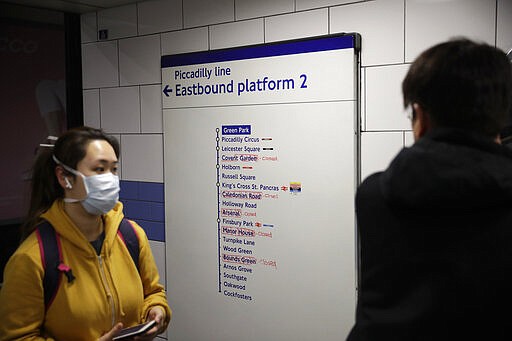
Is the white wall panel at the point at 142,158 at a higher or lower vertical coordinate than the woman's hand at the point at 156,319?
higher

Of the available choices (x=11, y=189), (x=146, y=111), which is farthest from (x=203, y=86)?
(x=11, y=189)

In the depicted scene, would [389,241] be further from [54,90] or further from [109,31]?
[54,90]

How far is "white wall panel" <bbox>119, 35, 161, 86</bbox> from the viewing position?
2.68 meters

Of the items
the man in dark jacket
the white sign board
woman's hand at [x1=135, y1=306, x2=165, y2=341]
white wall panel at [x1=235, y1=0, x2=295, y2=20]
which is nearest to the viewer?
the man in dark jacket

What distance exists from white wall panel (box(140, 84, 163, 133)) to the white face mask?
1.01 m

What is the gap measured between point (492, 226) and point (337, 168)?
1.26 metres

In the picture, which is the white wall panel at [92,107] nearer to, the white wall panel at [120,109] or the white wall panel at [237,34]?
the white wall panel at [120,109]

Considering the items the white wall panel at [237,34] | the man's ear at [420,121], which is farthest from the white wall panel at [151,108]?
the man's ear at [420,121]

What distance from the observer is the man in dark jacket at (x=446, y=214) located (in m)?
0.83

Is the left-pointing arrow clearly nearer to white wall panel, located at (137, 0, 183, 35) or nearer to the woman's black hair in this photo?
white wall panel, located at (137, 0, 183, 35)

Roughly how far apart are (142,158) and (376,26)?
4.68 ft

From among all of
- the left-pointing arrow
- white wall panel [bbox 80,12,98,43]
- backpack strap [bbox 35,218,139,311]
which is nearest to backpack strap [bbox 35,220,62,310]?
backpack strap [bbox 35,218,139,311]

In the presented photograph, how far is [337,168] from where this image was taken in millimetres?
2088

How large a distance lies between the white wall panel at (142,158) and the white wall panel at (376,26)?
1153 millimetres
